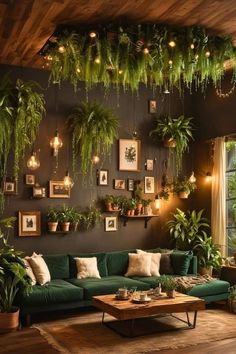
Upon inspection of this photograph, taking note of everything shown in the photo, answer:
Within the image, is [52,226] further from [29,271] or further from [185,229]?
[185,229]

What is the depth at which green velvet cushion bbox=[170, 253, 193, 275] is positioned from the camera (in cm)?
685

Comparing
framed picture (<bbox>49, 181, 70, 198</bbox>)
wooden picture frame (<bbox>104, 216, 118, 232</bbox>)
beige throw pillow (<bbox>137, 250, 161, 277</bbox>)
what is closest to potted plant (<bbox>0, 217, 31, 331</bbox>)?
framed picture (<bbox>49, 181, 70, 198</bbox>)

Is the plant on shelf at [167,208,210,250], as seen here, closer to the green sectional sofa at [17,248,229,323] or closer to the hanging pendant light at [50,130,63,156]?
the green sectional sofa at [17,248,229,323]

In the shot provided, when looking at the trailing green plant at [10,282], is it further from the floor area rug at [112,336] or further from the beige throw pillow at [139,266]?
the beige throw pillow at [139,266]

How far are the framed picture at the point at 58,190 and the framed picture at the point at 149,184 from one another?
140cm

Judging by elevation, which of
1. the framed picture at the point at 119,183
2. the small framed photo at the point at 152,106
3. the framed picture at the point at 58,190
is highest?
the small framed photo at the point at 152,106

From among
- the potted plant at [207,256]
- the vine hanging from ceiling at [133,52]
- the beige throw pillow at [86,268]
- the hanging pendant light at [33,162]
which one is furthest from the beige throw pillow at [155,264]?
the vine hanging from ceiling at [133,52]

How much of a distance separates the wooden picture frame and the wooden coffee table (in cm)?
175

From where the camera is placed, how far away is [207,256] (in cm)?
709

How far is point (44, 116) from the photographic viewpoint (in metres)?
6.91

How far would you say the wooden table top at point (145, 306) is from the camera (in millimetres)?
5004

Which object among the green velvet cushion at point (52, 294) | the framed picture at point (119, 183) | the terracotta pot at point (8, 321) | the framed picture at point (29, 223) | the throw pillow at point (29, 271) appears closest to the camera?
the terracotta pot at point (8, 321)

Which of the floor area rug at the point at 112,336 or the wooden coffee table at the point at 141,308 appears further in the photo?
the wooden coffee table at the point at 141,308

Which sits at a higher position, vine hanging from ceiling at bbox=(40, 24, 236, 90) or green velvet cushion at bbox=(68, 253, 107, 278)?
vine hanging from ceiling at bbox=(40, 24, 236, 90)
